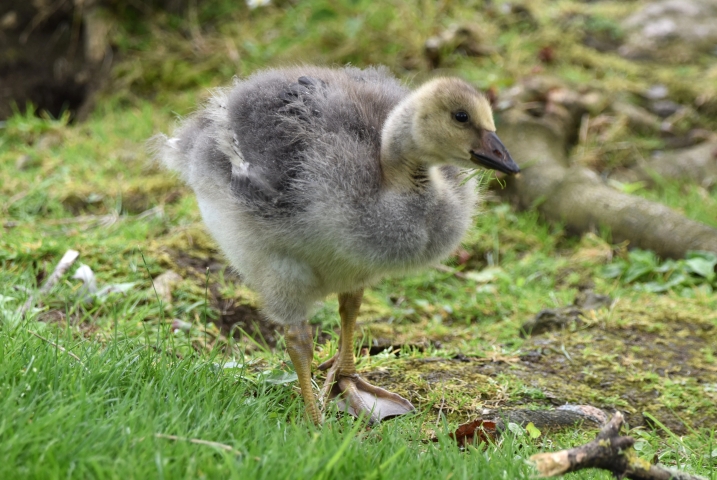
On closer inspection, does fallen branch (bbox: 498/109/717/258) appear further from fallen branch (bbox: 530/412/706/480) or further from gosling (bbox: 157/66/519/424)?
fallen branch (bbox: 530/412/706/480)

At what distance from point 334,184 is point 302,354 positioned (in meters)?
0.71

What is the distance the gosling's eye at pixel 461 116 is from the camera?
3.05 meters

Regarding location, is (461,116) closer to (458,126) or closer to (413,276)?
(458,126)

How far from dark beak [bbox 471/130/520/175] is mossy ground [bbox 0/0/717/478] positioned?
1070 mm

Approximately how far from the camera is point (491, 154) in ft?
9.96

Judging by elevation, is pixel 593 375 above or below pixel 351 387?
below

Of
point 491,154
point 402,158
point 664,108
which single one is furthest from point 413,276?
point 664,108

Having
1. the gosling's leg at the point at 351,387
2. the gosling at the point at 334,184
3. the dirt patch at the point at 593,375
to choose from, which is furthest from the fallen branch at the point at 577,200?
the gosling's leg at the point at 351,387

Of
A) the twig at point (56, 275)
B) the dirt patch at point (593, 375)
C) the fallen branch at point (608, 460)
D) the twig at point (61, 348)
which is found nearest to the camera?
the fallen branch at point (608, 460)

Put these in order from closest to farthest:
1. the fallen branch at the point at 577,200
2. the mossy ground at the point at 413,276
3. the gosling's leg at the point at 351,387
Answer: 1. the gosling's leg at the point at 351,387
2. the mossy ground at the point at 413,276
3. the fallen branch at the point at 577,200

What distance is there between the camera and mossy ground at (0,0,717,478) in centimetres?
377

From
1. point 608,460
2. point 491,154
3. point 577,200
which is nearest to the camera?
point 608,460

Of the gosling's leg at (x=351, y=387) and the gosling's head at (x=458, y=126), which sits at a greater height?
the gosling's head at (x=458, y=126)

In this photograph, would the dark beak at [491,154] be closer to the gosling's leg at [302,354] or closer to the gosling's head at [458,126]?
the gosling's head at [458,126]
